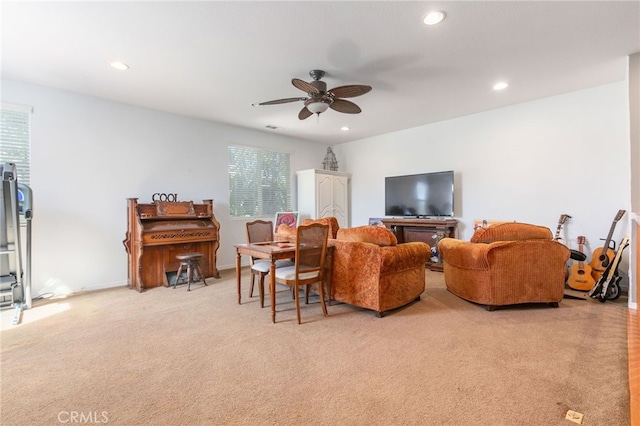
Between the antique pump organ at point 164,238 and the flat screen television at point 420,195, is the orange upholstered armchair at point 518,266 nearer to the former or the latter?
the flat screen television at point 420,195

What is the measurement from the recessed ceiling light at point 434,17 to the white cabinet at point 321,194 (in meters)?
4.08

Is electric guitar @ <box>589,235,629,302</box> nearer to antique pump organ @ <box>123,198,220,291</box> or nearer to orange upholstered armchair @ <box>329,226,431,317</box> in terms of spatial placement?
orange upholstered armchair @ <box>329,226,431,317</box>

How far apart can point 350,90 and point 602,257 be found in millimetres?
3902

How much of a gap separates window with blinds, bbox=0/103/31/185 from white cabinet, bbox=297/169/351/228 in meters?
4.41

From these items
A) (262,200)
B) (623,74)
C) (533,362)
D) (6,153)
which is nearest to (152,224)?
(6,153)

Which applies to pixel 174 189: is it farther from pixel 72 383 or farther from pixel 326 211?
pixel 72 383

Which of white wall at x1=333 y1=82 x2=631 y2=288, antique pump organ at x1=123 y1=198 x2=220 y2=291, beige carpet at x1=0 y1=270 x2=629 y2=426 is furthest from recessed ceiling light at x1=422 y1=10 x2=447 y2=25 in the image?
antique pump organ at x1=123 y1=198 x2=220 y2=291

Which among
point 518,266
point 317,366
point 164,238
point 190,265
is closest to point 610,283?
point 518,266

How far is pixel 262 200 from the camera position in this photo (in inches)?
Answer: 249

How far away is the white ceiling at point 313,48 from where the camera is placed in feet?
7.87

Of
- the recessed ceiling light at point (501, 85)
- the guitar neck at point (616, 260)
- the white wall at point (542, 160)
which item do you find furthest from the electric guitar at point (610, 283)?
the recessed ceiling light at point (501, 85)

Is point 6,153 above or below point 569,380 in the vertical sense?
above

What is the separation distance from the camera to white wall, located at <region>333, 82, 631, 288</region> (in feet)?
13.2

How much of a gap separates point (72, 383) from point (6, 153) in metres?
3.42
